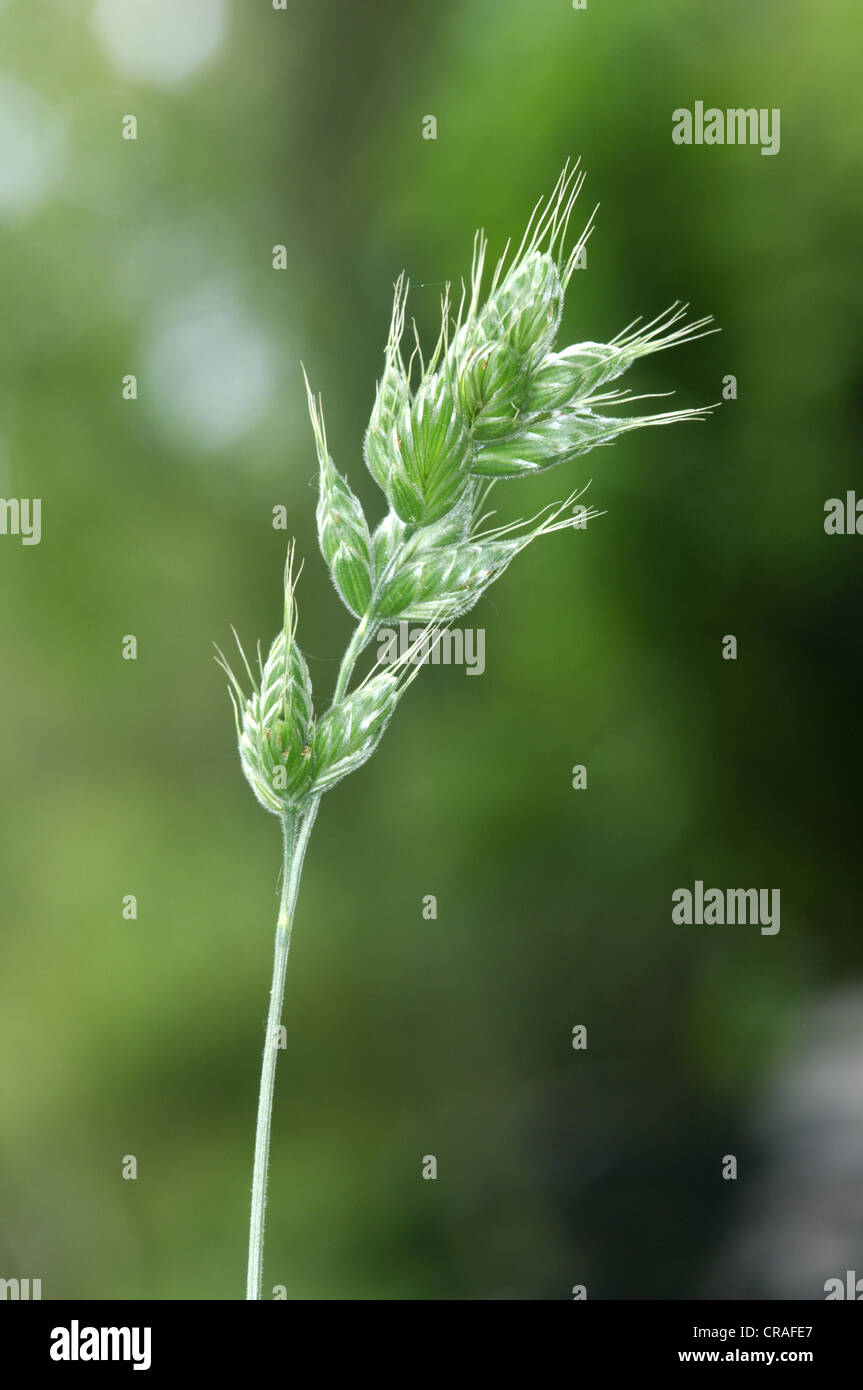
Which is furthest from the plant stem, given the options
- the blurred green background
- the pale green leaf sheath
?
the blurred green background

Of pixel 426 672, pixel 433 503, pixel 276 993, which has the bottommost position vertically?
pixel 276 993

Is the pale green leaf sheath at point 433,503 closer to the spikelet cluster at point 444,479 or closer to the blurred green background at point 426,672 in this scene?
the spikelet cluster at point 444,479

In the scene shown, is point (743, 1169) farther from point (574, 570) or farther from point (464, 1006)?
point (574, 570)

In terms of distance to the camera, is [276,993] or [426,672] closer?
[276,993]

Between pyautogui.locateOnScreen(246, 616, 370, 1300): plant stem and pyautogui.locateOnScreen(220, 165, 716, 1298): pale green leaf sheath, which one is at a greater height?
pyautogui.locateOnScreen(220, 165, 716, 1298): pale green leaf sheath

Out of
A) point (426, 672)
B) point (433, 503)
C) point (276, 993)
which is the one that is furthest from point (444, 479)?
point (426, 672)

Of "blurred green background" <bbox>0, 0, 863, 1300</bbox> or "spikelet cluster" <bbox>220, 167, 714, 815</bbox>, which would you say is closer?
"spikelet cluster" <bbox>220, 167, 714, 815</bbox>

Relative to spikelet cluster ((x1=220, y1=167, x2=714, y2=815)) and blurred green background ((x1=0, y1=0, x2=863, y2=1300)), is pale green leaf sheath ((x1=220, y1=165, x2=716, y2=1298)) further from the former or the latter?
blurred green background ((x1=0, y1=0, x2=863, y2=1300))

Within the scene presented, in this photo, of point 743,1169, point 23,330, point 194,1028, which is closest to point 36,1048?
point 194,1028

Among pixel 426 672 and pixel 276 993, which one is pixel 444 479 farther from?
pixel 426 672
